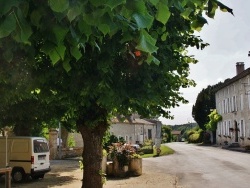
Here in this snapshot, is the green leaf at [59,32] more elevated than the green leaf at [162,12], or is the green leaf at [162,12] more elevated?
the green leaf at [162,12]

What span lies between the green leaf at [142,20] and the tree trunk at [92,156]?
9.20 meters

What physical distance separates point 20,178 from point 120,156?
475 cm

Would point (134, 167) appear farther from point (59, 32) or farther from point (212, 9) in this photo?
point (59, 32)

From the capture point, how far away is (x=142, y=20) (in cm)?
236

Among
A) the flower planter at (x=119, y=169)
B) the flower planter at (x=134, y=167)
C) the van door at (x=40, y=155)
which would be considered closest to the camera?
the van door at (x=40, y=155)

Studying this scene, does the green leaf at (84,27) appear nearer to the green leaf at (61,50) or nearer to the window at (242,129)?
the green leaf at (61,50)

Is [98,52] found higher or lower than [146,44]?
higher

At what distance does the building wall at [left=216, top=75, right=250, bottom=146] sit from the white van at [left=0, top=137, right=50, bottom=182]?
2755 centimetres

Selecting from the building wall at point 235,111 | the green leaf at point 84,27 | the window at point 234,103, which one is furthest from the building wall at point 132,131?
the green leaf at point 84,27

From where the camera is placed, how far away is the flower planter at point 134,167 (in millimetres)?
18252

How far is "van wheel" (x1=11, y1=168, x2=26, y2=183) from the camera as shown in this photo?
1747 cm

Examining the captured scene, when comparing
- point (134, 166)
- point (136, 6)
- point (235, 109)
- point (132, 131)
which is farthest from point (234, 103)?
point (136, 6)

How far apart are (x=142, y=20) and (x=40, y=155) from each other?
16688 mm

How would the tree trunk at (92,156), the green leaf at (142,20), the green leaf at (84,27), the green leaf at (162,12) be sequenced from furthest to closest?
the tree trunk at (92,156) → the green leaf at (84,27) → the green leaf at (162,12) → the green leaf at (142,20)
